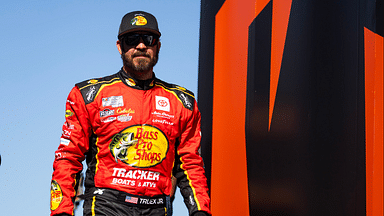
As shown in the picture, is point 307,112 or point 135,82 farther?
point 307,112

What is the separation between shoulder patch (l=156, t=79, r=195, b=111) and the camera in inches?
105

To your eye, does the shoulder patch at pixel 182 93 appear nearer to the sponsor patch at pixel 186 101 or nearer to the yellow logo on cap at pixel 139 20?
the sponsor patch at pixel 186 101

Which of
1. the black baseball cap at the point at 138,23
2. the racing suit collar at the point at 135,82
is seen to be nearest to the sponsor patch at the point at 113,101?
the racing suit collar at the point at 135,82

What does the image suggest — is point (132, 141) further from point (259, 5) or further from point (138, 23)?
point (259, 5)

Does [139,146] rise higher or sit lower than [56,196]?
higher

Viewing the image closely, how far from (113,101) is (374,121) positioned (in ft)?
5.37

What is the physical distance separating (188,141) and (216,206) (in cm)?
93

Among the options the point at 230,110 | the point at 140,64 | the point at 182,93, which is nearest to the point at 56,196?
the point at 140,64

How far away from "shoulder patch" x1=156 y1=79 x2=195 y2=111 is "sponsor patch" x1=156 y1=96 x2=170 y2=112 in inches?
4.0

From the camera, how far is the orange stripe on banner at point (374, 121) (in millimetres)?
2740

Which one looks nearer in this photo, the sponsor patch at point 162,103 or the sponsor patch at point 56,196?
the sponsor patch at point 56,196

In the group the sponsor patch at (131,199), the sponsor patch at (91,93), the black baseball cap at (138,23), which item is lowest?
the sponsor patch at (131,199)

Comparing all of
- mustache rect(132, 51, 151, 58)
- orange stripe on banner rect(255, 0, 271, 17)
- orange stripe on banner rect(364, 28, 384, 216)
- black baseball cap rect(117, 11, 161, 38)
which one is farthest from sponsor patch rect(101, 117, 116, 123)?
orange stripe on banner rect(364, 28, 384, 216)

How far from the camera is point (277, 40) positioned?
3.05m
